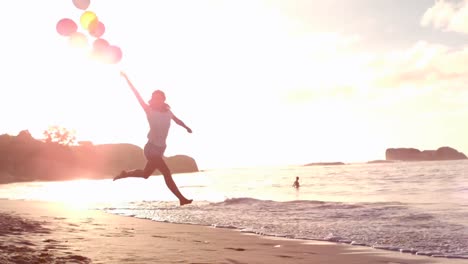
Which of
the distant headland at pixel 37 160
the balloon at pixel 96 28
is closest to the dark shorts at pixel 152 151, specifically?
the balloon at pixel 96 28

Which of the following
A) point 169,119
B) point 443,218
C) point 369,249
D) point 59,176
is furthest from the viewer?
point 59,176

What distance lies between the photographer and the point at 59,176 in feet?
470

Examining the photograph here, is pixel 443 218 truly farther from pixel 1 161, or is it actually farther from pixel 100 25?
pixel 1 161

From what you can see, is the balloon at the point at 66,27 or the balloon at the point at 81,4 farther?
the balloon at the point at 66,27

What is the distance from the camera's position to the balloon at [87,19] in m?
7.62

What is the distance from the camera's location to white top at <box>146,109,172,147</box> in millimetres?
7732

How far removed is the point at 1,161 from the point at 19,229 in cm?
12806

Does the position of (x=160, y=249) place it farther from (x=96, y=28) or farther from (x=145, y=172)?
(x=96, y=28)

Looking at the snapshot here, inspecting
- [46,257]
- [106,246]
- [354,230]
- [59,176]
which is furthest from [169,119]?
[59,176]

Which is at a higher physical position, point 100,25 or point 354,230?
point 100,25

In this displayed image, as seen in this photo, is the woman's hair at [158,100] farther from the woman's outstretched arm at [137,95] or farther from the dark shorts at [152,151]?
the dark shorts at [152,151]

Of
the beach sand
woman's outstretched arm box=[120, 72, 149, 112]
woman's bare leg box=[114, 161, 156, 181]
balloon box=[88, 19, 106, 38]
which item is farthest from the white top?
the beach sand

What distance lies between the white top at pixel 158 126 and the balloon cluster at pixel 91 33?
1.04 m

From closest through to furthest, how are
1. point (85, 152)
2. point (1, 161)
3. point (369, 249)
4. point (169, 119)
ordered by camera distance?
point (169, 119) → point (369, 249) → point (1, 161) → point (85, 152)
